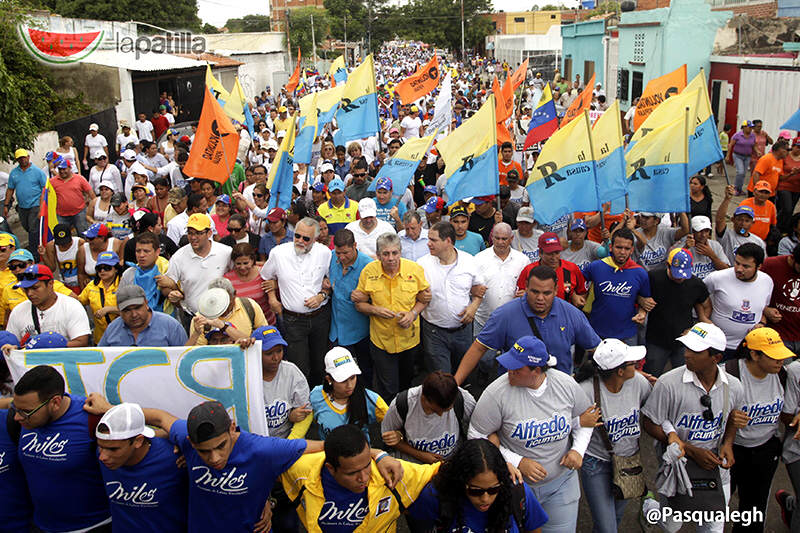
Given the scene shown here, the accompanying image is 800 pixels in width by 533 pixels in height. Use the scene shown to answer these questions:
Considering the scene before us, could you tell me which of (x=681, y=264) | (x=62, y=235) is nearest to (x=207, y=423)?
(x=681, y=264)

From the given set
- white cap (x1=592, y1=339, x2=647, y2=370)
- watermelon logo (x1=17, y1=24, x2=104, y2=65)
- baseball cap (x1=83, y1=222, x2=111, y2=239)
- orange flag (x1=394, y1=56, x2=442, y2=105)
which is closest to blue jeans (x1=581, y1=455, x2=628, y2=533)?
white cap (x1=592, y1=339, x2=647, y2=370)

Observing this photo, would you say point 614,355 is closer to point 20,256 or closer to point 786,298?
point 786,298

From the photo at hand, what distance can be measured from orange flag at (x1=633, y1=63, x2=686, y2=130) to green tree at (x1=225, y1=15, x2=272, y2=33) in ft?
356

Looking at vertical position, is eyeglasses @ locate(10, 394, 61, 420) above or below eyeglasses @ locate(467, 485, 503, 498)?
above

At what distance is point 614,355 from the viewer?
4.05m

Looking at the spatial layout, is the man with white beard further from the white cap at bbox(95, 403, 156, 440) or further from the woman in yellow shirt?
the white cap at bbox(95, 403, 156, 440)

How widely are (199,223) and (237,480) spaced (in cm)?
314

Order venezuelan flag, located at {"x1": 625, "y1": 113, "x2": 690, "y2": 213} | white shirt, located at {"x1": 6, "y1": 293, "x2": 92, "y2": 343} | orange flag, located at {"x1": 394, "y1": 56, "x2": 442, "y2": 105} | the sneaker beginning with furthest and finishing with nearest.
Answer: orange flag, located at {"x1": 394, "y1": 56, "x2": 442, "y2": 105}
venezuelan flag, located at {"x1": 625, "y1": 113, "x2": 690, "y2": 213}
white shirt, located at {"x1": 6, "y1": 293, "x2": 92, "y2": 343}
the sneaker

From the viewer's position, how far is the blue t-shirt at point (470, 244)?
21.8ft

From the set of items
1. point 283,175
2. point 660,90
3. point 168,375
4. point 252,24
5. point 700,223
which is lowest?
point 168,375

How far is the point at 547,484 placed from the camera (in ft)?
13.2

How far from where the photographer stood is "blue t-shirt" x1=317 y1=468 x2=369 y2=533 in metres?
3.36

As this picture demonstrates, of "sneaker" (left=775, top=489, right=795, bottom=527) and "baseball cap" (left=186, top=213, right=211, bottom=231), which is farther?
"baseball cap" (left=186, top=213, right=211, bottom=231)

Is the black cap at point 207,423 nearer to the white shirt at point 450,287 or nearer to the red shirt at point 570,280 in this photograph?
the white shirt at point 450,287
